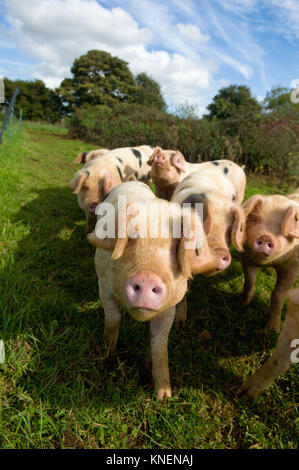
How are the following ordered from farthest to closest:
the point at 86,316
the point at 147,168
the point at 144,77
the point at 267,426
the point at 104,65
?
1. the point at 144,77
2. the point at 104,65
3. the point at 147,168
4. the point at 86,316
5. the point at 267,426

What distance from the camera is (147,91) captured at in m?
45.1

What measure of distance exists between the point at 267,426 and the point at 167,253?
172cm

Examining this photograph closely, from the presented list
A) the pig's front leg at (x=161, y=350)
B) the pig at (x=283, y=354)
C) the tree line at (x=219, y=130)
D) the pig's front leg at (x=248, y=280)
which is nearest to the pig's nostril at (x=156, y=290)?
the pig's front leg at (x=161, y=350)

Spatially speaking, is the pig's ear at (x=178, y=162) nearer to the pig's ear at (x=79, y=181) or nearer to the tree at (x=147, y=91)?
the pig's ear at (x=79, y=181)

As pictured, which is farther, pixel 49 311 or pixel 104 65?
pixel 104 65

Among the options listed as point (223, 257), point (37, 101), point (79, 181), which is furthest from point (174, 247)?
point (37, 101)

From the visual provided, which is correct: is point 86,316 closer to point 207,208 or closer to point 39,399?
point 39,399

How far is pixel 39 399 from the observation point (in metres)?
2.15

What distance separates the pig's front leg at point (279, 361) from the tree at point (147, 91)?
38.3 meters

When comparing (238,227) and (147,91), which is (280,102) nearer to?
(238,227)

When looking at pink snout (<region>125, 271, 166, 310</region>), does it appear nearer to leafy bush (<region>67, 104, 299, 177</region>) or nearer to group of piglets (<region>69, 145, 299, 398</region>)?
group of piglets (<region>69, 145, 299, 398</region>)

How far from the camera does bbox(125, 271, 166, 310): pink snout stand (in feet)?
5.21

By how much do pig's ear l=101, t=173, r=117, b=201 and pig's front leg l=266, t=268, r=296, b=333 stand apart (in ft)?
8.02

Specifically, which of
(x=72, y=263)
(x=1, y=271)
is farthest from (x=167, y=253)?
(x=72, y=263)
